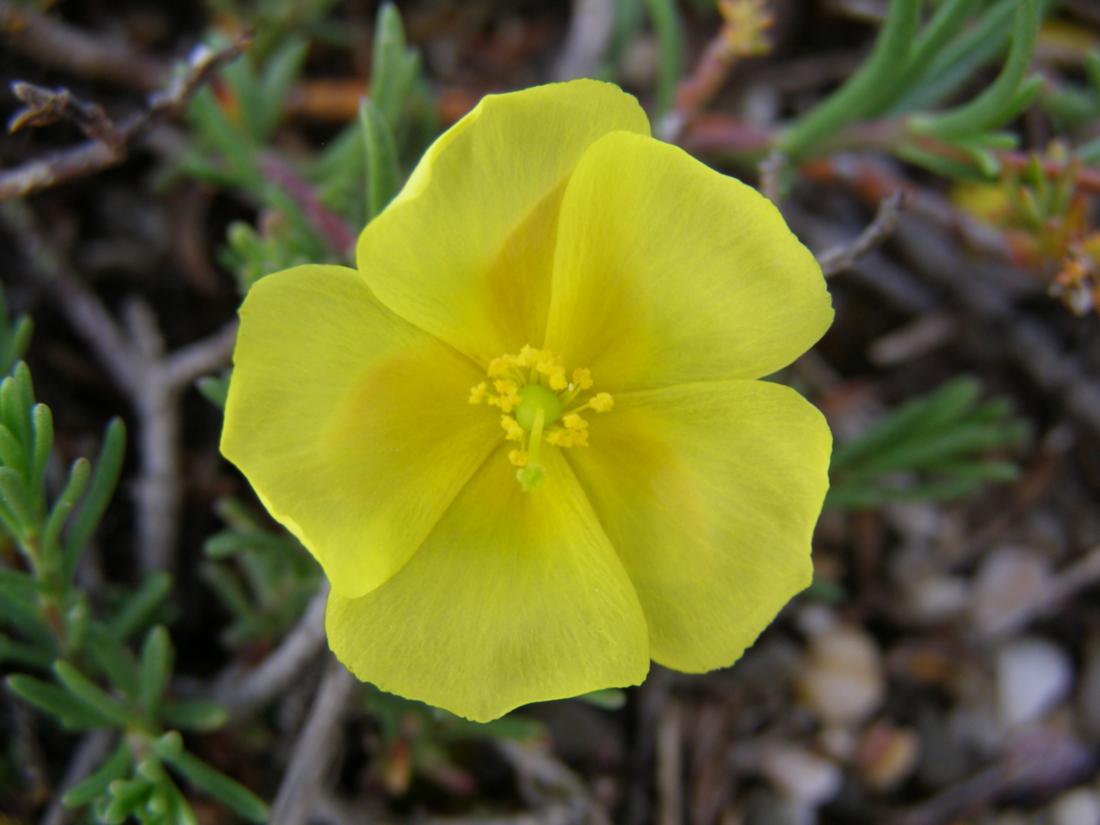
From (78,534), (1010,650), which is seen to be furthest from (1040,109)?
(78,534)

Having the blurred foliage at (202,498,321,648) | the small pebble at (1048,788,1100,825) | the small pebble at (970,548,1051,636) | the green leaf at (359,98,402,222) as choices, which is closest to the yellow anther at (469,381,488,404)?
the green leaf at (359,98,402,222)

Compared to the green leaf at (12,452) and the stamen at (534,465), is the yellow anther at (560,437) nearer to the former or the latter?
the stamen at (534,465)

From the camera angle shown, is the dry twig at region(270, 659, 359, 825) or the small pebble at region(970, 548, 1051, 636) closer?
the dry twig at region(270, 659, 359, 825)

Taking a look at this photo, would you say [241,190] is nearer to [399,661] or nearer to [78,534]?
[78,534]

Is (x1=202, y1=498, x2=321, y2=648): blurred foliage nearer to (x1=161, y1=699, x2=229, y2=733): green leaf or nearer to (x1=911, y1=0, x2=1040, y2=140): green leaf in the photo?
(x1=161, y1=699, x2=229, y2=733): green leaf

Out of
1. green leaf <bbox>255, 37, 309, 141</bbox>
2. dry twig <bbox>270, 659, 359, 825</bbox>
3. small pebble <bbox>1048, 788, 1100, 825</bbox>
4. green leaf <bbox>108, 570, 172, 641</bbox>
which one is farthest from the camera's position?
small pebble <bbox>1048, 788, 1100, 825</bbox>

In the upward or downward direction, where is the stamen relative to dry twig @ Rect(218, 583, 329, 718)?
upward
